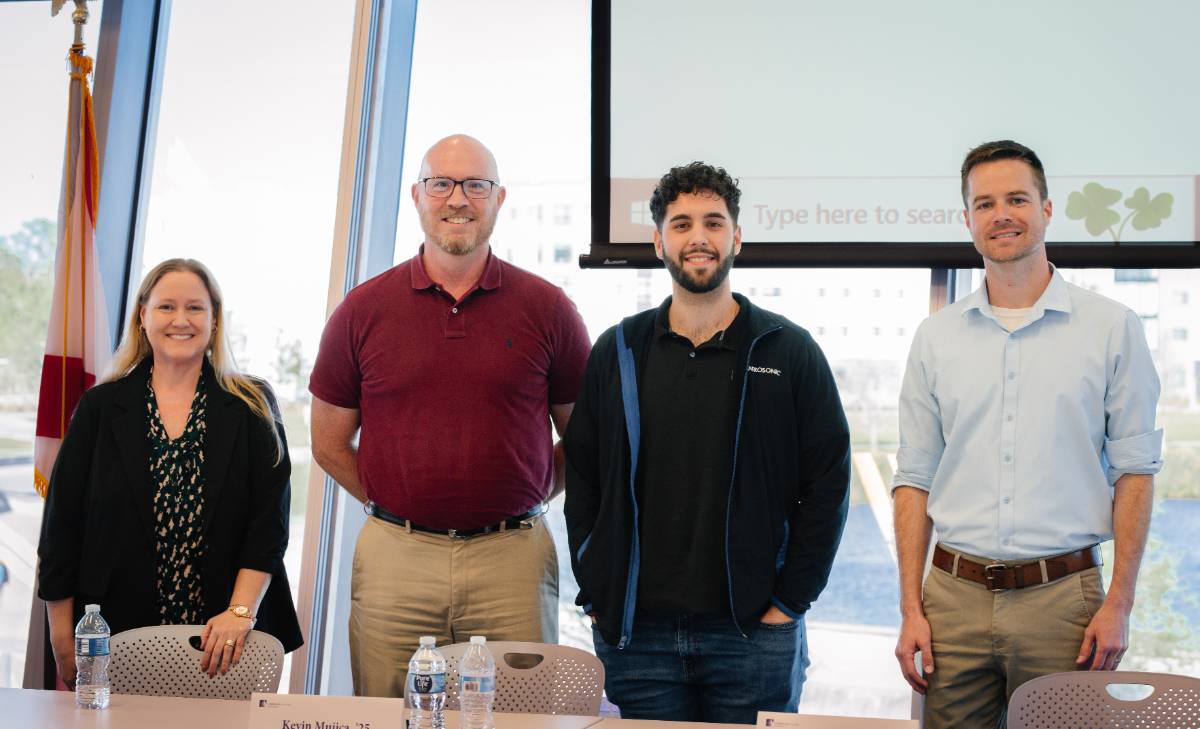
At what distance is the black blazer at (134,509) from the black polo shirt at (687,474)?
3.62ft

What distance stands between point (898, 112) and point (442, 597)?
224cm

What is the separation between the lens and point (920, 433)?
2.58 meters

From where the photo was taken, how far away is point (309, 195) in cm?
414

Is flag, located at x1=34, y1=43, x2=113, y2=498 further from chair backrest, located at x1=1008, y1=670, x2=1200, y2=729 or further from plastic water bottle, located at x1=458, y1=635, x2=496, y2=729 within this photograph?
chair backrest, located at x1=1008, y1=670, x2=1200, y2=729

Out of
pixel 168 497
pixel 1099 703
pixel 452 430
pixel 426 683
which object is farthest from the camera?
pixel 168 497

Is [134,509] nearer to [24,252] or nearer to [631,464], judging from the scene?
[631,464]

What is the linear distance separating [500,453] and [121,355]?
1202 mm

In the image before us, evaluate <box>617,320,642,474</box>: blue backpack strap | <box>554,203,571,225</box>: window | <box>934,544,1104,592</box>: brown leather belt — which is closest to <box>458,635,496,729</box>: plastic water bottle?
<box>617,320,642,474</box>: blue backpack strap

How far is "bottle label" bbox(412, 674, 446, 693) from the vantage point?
1.97m

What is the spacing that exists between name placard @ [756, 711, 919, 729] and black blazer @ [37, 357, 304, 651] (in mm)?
1584

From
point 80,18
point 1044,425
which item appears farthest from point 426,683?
point 80,18

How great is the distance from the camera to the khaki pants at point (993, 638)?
91.5 inches

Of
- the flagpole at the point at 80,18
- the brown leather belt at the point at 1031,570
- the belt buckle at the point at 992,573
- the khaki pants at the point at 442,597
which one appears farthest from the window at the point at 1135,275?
the flagpole at the point at 80,18

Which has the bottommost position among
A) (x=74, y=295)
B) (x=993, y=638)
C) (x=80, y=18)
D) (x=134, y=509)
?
(x=993, y=638)
